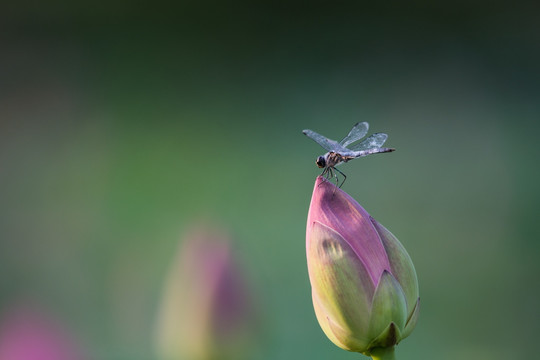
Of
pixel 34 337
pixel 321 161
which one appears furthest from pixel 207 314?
pixel 34 337

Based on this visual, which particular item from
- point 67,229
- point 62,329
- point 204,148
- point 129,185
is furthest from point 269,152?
point 62,329

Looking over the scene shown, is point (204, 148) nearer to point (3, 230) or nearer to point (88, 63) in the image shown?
point (88, 63)

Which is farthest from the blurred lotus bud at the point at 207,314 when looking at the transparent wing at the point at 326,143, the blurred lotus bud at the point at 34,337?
the blurred lotus bud at the point at 34,337

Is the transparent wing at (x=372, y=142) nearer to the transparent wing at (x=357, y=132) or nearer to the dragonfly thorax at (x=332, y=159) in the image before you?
the transparent wing at (x=357, y=132)

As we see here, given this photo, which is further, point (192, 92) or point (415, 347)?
point (192, 92)

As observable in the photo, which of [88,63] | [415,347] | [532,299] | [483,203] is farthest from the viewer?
[88,63]

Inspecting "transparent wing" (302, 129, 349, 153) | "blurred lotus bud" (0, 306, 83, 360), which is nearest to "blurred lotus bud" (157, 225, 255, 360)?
"transparent wing" (302, 129, 349, 153)
